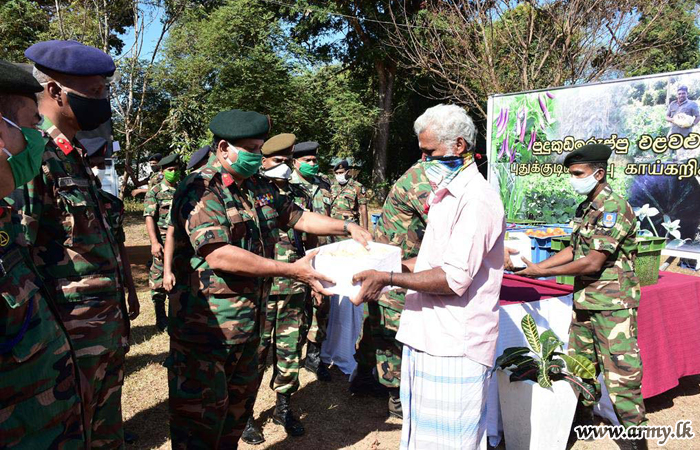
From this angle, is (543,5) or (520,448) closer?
(520,448)

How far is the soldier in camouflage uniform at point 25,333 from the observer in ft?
4.52

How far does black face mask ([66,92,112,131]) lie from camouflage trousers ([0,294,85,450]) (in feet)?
3.47

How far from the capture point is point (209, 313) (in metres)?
2.54

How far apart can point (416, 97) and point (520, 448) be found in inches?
832

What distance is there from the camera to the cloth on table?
5.08 m

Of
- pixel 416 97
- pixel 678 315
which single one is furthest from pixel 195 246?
pixel 416 97

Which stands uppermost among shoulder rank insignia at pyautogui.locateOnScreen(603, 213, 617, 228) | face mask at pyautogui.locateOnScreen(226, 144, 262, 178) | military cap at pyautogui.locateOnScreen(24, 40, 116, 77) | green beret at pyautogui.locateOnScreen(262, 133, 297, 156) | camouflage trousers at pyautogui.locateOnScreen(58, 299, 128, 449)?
military cap at pyautogui.locateOnScreen(24, 40, 116, 77)

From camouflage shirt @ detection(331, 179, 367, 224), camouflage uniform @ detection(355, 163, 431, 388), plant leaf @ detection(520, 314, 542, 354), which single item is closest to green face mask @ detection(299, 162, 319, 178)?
camouflage shirt @ detection(331, 179, 367, 224)

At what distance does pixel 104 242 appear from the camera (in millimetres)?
2316

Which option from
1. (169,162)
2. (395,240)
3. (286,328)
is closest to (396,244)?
(395,240)

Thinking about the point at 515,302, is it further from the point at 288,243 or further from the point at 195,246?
the point at 195,246

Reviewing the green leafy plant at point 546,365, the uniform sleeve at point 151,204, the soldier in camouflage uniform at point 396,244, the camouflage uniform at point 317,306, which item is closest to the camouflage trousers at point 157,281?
the uniform sleeve at point 151,204

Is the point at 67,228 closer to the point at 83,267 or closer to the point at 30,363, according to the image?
the point at 83,267

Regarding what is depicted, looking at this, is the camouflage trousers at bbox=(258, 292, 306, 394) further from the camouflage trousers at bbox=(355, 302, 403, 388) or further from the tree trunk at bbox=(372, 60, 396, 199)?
the tree trunk at bbox=(372, 60, 396, 199)
